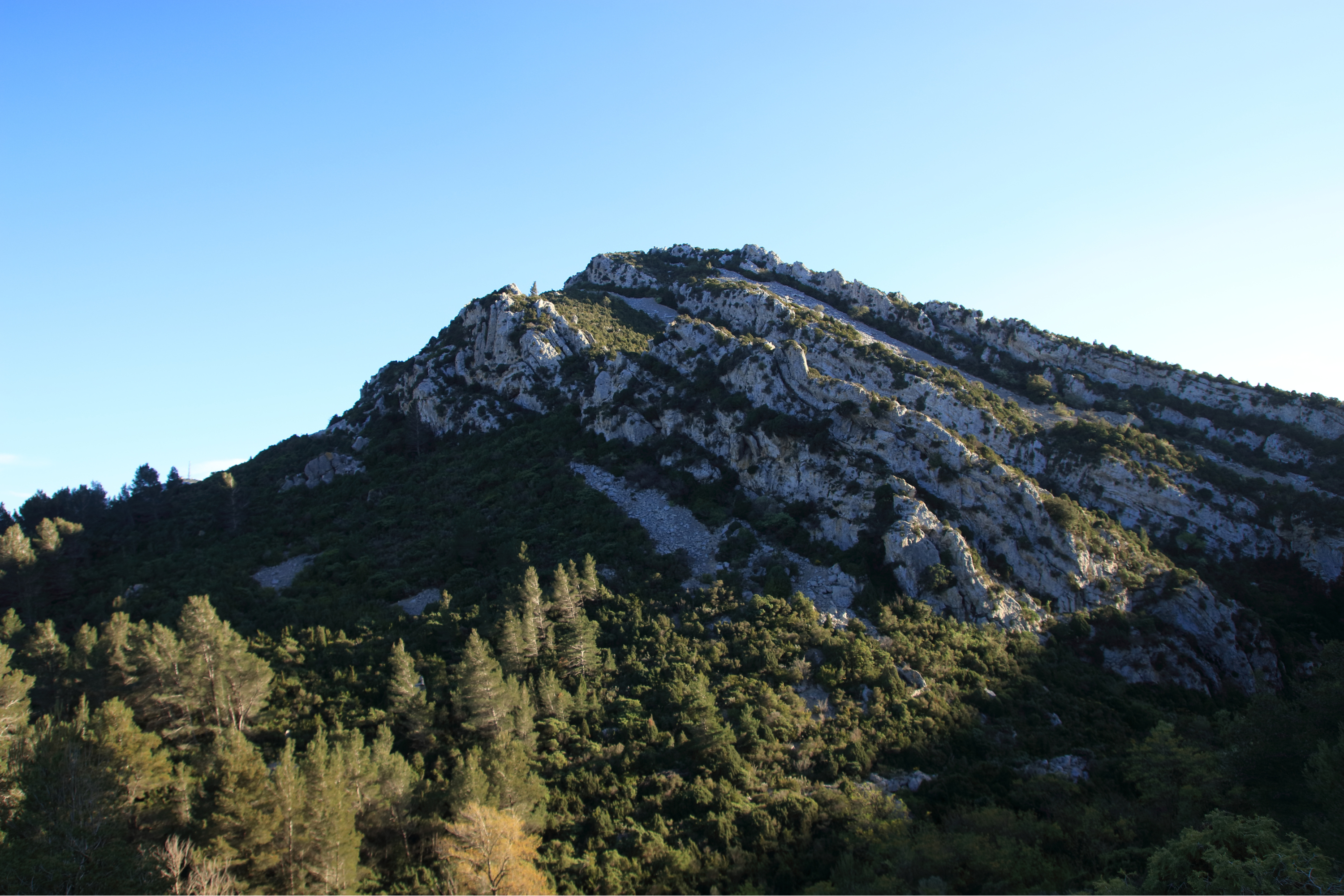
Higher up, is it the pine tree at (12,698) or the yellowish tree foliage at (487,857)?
the pine tree at (12,698)

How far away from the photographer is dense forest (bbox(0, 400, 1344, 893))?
21.0 metres

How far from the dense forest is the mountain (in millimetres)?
203

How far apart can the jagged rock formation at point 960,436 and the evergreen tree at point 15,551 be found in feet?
106

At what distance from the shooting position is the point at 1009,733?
3259 centimetres

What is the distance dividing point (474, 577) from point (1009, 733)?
34.2 metres

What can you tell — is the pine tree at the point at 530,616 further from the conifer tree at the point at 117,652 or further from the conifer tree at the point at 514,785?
the conifer tree at the point at 117,652

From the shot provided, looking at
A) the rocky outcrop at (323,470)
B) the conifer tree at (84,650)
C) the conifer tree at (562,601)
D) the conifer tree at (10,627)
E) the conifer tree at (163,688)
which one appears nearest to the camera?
the conifer tree at (163,688)

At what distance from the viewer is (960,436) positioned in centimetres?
5247

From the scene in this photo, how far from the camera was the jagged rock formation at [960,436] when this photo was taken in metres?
41.8

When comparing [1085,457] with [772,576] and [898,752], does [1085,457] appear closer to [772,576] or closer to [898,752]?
[772,576]

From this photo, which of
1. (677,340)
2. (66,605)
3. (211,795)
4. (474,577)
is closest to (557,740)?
(211,795)

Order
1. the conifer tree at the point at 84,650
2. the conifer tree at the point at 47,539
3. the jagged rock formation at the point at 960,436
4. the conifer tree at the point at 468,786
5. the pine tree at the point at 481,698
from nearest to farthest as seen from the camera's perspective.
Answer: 1. the conifer tree at the point at 468,786
2. the pine tree at the point at 481,698
3. the conifer tree at the point at 84,650
4. the jagged rock formation at the point at 960,436
5. the conifer tree at the point at 47,539

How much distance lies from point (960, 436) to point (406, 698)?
4589cm

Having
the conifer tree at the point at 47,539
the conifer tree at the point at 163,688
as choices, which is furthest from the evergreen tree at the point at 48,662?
the conifer tree at the point at 47,539
